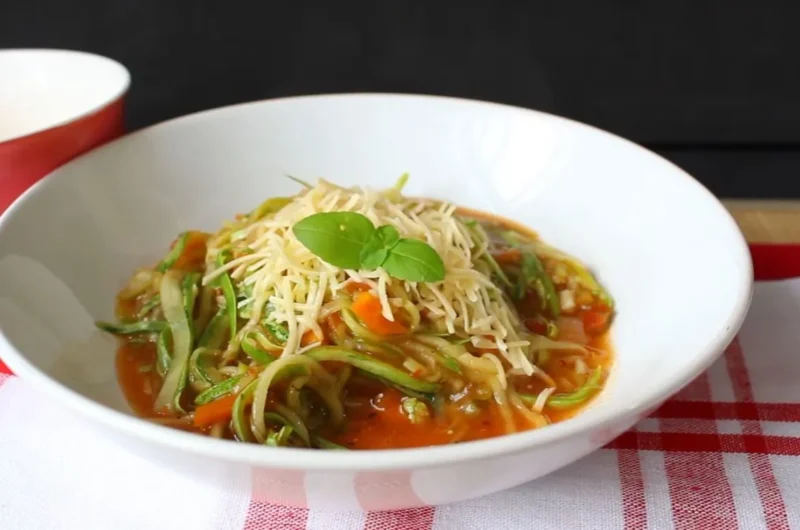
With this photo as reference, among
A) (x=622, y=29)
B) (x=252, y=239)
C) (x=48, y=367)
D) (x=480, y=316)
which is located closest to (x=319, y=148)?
(x=252, y=239)

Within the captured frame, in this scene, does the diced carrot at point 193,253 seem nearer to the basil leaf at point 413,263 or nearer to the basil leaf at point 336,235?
the basil leaf at point 336,235

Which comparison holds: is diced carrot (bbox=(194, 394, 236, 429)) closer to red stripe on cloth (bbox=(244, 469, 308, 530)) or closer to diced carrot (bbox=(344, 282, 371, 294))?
red stripe on cloth (bbox=(244, 469, 308, 530))

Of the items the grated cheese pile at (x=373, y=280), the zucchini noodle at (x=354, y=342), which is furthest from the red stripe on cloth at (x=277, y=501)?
the grated cheese pile at (x=373, y=280)

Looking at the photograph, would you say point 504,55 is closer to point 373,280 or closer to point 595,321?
point 595,321

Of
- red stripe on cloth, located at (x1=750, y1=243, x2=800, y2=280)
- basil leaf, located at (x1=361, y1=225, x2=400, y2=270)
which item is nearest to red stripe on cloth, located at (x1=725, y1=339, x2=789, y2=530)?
red stripe on cloth, located at (x1=750, y1=243, x2=800, y2=280)

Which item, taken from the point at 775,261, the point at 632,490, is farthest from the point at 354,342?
the point at 775,261

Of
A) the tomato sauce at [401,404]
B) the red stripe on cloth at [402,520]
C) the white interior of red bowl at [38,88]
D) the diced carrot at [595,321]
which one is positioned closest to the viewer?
the red stripe on cloth at [402,520]

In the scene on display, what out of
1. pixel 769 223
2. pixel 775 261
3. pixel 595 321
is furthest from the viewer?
pixel 769 223

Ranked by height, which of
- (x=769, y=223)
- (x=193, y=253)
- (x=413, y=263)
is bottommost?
(x=769, y=223)
